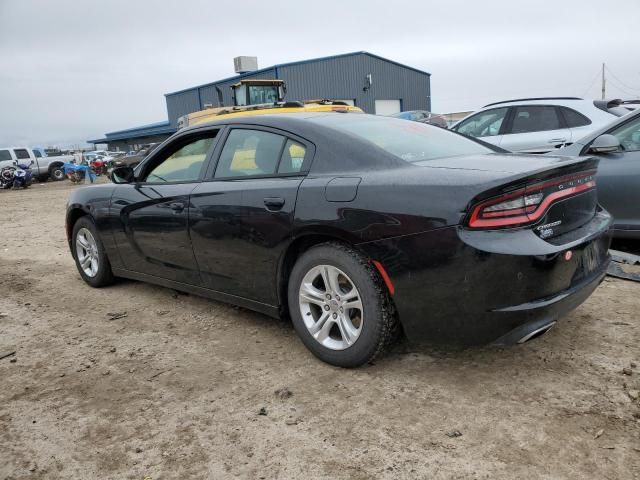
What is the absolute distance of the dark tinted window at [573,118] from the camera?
280 inches

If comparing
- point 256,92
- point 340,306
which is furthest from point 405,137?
point 256,92

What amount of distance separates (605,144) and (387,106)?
31277 mm

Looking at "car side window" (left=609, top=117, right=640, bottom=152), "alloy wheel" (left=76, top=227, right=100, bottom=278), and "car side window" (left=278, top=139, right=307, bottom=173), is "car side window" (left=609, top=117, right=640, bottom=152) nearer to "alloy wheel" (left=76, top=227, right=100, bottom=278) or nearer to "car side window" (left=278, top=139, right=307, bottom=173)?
"car side window" (left=278, top=139, right=307, bottom=173)

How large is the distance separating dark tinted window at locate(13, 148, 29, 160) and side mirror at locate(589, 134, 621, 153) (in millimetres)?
26489

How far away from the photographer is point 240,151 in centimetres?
353

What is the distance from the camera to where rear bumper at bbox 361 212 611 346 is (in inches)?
94.7

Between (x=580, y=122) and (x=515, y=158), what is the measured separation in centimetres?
492

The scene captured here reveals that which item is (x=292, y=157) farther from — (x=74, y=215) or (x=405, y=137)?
(x=74, y=215)

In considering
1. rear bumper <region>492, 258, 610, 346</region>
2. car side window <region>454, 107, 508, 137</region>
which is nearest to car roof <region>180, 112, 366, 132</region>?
rear bumper <region>492, 258, 610, 346</region>

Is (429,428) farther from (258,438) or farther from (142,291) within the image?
(142,291)

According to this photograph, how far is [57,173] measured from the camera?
26094 millimetres

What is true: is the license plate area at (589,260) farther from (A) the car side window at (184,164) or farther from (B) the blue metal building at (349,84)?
(B) the blue metal building at (349,84)

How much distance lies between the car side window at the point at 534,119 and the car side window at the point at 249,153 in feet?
17.8

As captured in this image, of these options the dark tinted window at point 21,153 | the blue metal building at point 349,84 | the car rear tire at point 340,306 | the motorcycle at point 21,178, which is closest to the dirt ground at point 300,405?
the car rear tire at point 340,306
